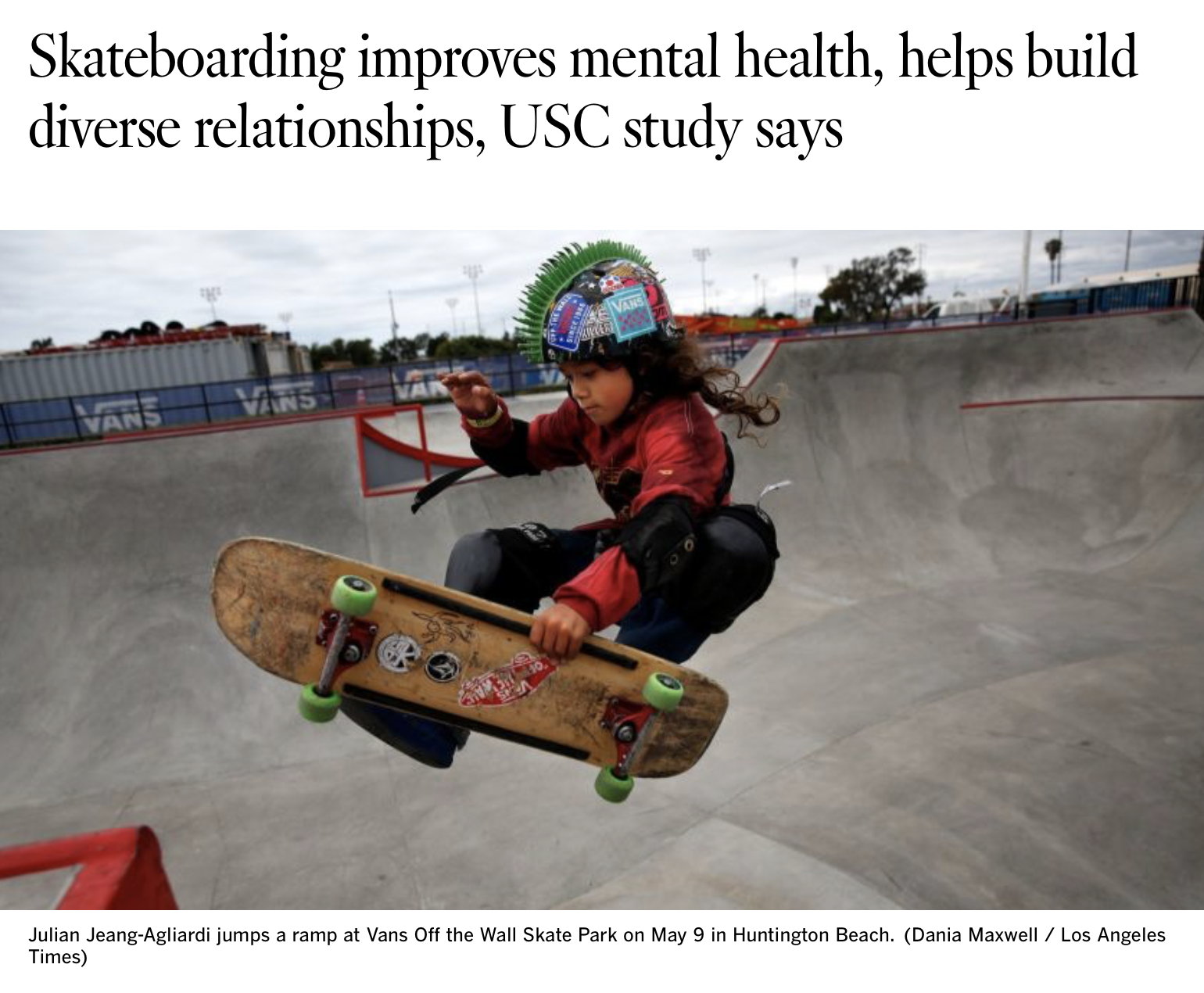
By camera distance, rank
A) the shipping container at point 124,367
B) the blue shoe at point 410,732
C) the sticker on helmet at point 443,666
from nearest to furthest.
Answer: the sticker on helmet at point 443,666
the blue shoe at point 410,732
the shipping container at point 124,367

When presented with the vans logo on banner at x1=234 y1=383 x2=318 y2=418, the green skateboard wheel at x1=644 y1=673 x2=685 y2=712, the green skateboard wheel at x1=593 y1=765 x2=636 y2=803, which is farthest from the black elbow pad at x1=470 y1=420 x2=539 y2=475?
the vans logo on banner at x1=234 y1=383 x2=318 y2=418

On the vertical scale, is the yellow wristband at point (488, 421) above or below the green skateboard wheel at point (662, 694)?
above

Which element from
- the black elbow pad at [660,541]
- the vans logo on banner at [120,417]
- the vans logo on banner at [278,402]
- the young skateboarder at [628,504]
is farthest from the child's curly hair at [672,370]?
the vans logo on banner at [278,402]

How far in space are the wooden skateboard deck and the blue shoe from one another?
0.16 m

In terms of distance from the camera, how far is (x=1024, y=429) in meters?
11.2

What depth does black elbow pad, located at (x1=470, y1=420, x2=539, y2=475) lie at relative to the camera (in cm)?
331

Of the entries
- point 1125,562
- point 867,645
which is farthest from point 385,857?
point 1125,562

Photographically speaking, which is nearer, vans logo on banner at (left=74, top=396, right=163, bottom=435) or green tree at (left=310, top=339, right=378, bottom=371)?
vans logo on banner at (left=74, top=396, right=163, bottom=435)

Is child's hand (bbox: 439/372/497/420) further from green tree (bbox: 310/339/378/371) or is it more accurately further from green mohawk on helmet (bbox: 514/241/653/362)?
green tree (bbox: 310/339/378/371)

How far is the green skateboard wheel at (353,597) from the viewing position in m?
2.32

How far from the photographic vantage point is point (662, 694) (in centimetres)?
251

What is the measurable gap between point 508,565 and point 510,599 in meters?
0.15

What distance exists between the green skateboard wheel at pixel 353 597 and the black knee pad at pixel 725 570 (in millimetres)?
1005

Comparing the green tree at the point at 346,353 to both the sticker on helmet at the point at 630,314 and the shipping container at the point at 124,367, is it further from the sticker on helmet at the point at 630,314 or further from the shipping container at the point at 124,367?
the sticker on helmet at the point at 630,314
